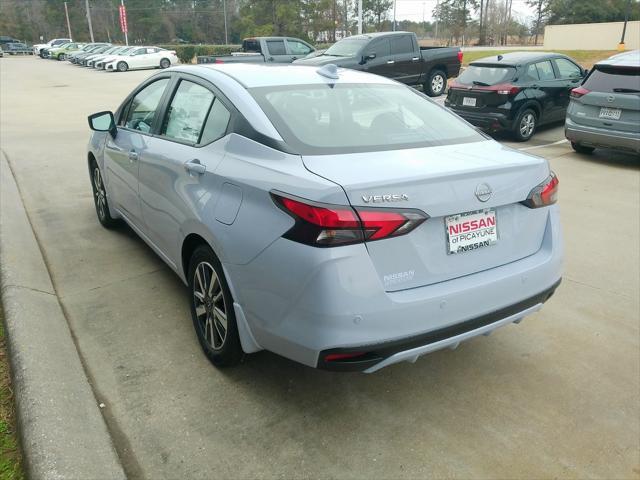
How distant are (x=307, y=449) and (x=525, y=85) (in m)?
9.19

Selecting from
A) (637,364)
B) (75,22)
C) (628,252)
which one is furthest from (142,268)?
(75,22)

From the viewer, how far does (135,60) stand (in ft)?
115

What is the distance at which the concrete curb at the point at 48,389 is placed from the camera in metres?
2.29

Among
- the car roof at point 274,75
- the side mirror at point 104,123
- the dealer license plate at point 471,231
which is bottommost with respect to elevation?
the dealer license plate at point 471,231

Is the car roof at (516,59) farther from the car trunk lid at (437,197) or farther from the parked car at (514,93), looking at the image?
the car trunk lid at (437,197)

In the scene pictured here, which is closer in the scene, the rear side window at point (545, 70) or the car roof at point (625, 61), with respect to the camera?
the car roof at point (625, 61)

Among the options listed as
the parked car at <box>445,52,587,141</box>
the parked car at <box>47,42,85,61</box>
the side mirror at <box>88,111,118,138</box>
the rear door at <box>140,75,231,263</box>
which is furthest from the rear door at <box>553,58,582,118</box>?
the parked car at <box>47,42,85,61</box>

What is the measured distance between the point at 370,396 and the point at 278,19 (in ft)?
224

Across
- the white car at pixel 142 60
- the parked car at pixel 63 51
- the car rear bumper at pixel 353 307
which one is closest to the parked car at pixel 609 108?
the car rear bumper at pixel 353 307

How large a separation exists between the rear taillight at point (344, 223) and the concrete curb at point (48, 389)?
1.27 metres

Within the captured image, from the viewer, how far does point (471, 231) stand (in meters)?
2.52

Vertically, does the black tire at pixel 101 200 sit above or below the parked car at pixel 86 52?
below

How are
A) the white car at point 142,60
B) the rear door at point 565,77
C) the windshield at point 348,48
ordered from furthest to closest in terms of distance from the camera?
the white car at point 142,60 → the windshield at point 348,48 → the rear door at point 565,77

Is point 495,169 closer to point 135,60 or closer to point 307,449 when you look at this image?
point 307,449
